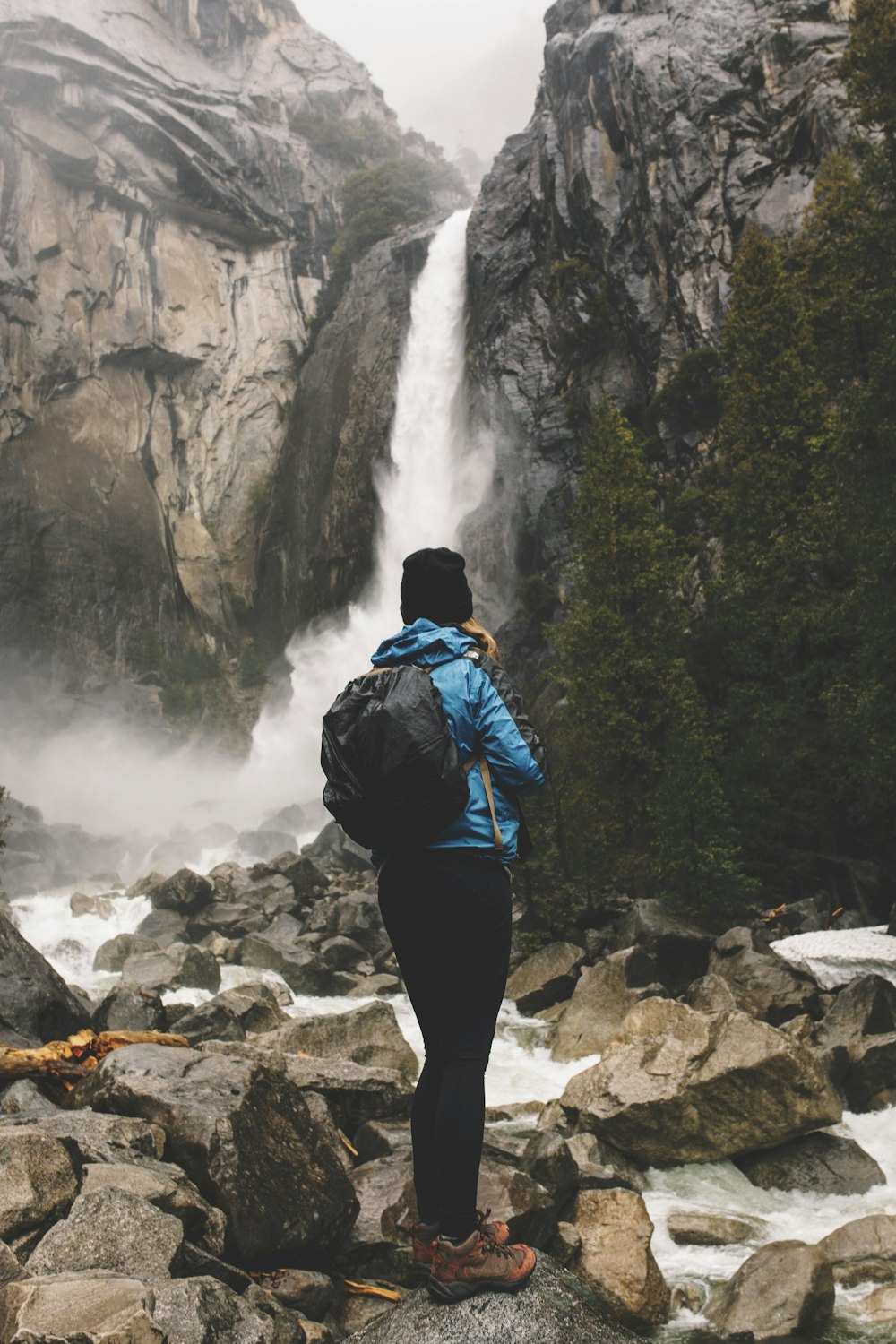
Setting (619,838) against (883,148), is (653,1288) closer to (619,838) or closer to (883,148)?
(619,838)

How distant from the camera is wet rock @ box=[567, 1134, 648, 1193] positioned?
6.25 meters

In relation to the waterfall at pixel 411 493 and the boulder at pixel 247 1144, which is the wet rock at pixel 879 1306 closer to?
the boulder at pixel 247 1144

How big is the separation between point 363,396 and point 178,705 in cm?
1774

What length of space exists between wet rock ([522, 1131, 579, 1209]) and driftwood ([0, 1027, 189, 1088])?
2129 mm

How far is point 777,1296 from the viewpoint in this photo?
4.90 metres

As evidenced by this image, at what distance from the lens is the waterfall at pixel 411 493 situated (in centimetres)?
3700

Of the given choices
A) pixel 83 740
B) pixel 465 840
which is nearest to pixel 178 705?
pixel 83 740

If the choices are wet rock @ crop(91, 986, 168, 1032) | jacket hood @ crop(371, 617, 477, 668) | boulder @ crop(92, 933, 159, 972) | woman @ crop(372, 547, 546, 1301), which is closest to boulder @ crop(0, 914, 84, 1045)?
wet rock @ crop(91, 986, 168, 1032)

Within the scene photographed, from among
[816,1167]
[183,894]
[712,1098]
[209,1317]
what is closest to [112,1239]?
[209,1317]

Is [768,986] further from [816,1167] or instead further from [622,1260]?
[622,1260]

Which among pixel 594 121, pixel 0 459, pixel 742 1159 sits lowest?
pixel 742 1159

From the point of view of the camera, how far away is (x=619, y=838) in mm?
17078

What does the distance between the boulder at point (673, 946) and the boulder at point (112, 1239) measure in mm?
9607

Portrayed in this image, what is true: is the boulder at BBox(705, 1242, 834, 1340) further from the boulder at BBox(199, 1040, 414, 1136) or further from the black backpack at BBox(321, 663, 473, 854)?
the black backpack at BBox(321, 663, 473, 854)
